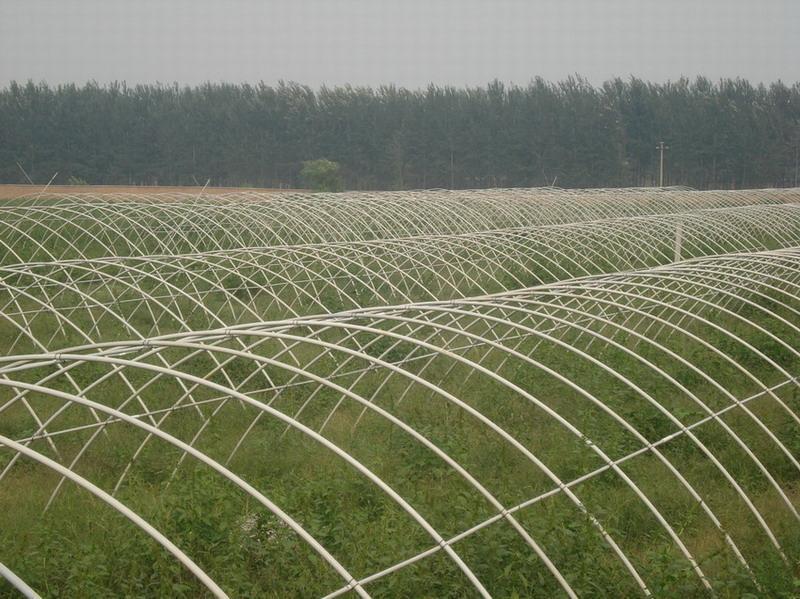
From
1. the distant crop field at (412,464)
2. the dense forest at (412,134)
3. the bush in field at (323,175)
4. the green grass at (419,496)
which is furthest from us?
the dense forest at (412,134)

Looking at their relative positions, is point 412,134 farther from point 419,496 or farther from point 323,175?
point 419,496

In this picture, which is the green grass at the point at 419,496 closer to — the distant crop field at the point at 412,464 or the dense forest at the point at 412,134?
the distant crop field at the point at 412,464

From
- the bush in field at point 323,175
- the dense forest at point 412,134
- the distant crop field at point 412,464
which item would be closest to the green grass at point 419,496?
the distant crop field at point 412,464

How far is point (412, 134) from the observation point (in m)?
58.0

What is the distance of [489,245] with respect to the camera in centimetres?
1703

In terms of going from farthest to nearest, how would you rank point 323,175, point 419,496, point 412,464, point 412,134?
1. point 412,134
2. point 323,175
3. point 412,464
4. point 419,496

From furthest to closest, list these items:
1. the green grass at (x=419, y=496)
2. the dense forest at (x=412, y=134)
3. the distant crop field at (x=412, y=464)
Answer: the dense forest at (x=412, y=134)
the green grass at (x=419, y=496)
the distant crop field at (x=412, y=464)

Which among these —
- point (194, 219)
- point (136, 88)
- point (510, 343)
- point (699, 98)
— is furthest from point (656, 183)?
point (510, 343)

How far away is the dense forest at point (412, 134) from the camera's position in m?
54.6

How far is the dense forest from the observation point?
2149 inches

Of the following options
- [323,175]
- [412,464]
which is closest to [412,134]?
[323,175]

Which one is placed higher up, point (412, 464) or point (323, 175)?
point (323, 175)

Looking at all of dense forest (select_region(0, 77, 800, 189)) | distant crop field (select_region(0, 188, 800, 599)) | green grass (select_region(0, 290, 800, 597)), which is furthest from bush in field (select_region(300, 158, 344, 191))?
green grass (select_region(0, 290, 800, 597))

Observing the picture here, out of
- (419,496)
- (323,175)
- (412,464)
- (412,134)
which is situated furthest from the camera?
(412,134)
